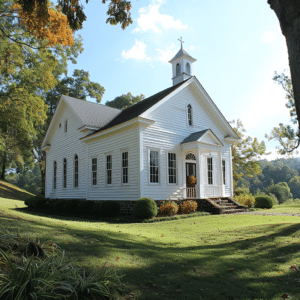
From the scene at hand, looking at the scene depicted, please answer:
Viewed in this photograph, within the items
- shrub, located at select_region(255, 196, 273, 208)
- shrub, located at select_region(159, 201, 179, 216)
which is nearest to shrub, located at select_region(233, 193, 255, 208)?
shrub, located at select_region(255, 196, 273, 208)

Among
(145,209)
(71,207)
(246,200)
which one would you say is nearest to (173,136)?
(145,209)

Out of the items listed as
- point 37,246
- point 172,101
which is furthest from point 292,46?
point 172,101

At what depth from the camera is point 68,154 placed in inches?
879

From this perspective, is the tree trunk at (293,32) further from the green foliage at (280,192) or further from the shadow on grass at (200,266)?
the green foliage at (280,192)

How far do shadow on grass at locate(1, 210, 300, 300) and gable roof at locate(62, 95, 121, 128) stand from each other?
14.7 m

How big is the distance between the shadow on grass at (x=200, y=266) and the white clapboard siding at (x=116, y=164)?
345 inches

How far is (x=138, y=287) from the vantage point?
3623mm

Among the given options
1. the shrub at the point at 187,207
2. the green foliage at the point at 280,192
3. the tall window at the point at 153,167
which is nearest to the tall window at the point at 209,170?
the shrub at the point at 187,207

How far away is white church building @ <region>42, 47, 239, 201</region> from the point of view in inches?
616

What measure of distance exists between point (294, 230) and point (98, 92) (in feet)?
121

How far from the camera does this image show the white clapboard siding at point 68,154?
66.6 feet

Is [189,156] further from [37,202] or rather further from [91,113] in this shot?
[37,202]

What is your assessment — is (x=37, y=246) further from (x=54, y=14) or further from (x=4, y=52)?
(x=4, y=52)

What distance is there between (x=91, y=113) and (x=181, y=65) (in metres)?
8.10
